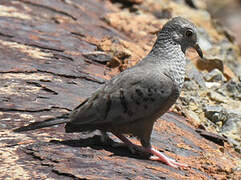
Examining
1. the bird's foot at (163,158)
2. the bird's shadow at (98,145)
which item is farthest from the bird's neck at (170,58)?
the bird's shadow at (98,145)

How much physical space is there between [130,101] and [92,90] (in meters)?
1.79

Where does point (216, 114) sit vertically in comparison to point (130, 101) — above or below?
below

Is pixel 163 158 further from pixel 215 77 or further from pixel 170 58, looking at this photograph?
pixel 215 77

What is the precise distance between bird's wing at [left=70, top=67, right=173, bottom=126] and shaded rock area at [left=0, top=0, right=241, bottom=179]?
29 cm

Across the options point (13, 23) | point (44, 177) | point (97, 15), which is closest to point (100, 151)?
point (44, 177)

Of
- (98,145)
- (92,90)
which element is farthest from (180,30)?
(92,90)

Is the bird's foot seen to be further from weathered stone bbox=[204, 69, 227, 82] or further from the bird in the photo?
weathered stone bbox=[204, 69, 227, 82]

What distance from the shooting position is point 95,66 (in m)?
7.81

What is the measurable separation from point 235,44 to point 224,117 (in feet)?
17.1

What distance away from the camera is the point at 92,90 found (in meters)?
6.74

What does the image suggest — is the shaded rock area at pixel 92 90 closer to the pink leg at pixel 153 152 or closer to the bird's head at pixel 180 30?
the pink leg at pixel 153 152

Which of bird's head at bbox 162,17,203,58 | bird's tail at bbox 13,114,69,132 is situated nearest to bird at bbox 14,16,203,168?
bird's tail at bbox 13,114,69,132

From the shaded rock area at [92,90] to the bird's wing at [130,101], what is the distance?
29 centimetres

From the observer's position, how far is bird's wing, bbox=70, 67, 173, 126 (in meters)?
5.00
